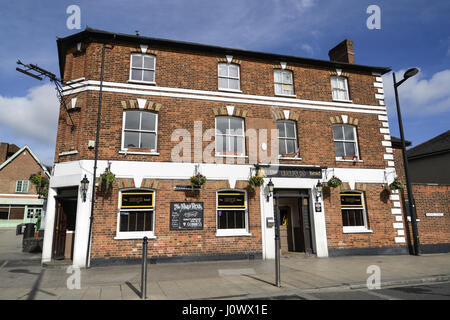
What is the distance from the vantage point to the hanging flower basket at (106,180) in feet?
34.5

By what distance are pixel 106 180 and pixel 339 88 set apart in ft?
40.2

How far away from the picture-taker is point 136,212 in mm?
11078

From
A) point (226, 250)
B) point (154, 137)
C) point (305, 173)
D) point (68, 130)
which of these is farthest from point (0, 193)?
point (305, 173)

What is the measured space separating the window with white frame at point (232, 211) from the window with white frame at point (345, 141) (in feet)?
18.1

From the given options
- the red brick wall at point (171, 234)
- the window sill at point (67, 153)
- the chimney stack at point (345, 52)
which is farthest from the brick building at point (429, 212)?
the window sill at point (67, 153)

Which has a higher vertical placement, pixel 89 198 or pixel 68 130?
pixel 68 130

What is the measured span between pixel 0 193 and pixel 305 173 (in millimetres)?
36357

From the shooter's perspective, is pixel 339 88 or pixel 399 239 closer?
pixel 399 239

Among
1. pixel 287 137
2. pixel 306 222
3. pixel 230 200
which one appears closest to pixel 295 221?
pixel 306 222

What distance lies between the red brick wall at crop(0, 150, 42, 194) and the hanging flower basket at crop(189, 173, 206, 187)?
32.6 m

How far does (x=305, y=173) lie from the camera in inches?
510

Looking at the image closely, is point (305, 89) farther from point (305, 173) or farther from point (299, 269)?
point (299, 269)

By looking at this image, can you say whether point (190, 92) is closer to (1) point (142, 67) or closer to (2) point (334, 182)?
(1) point (142, 67)

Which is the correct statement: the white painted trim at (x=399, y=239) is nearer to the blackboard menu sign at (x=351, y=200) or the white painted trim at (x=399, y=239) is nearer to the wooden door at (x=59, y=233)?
the blackboard menu sign at (x=351, y=200)
